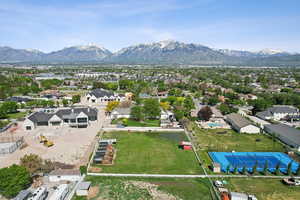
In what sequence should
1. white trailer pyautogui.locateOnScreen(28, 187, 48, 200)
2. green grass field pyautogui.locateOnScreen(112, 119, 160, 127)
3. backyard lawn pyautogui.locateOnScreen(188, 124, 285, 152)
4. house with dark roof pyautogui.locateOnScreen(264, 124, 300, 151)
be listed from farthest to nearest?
1. green grass field pyautogui.locateOnScreen(112, 119, 160, 127)
2. house with dark roof pyautogui.locateOnScreen(264, 124, 300, 151)
3. backyard lawn pyautogui.locateOnScreen(188, 124, 285, 152)
4. white trailer pyautogui.locateOnScreen(28, 187, 48, 200)

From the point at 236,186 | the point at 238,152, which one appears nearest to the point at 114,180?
the point at 236,186

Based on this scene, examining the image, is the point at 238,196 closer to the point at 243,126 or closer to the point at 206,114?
the point at 243,126

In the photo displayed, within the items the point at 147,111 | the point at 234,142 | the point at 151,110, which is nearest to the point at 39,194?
the point at 147,111

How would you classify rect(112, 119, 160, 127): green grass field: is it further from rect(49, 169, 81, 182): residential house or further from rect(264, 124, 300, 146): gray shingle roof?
rect(264, 124, 300, 146): gray shingle roof

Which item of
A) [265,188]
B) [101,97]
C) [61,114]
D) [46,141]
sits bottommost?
[265,188]

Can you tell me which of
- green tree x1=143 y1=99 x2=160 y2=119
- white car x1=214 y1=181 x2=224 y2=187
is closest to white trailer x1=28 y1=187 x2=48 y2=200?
white car x1=214 y1=181 x2=224 y2=187

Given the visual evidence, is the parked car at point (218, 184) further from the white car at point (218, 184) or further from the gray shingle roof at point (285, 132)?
the gray shingle roof at point (285, 132)

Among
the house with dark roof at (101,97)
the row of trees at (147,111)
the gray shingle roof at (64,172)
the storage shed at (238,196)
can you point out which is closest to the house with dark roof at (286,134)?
the storage shed at (238,196)
